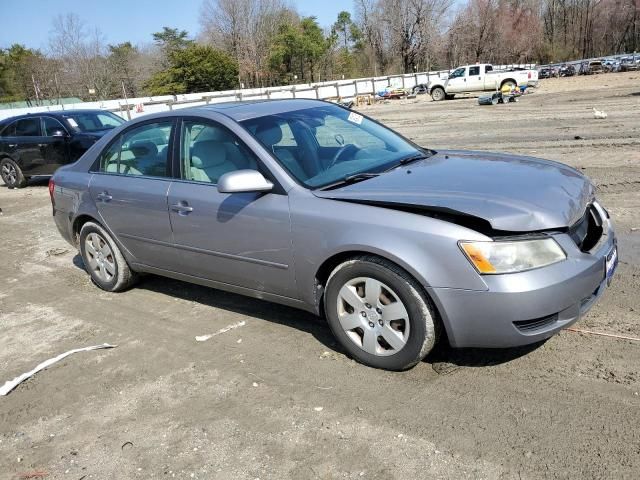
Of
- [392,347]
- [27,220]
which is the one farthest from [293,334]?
[27,220]

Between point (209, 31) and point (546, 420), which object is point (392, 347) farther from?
point (209, 31)

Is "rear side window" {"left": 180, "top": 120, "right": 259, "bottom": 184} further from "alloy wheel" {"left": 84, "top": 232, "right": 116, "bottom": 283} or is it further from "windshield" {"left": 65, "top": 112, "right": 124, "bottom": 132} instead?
"windshield" {"left": 65, "top": 112, "right": 124, "bottom": 132}

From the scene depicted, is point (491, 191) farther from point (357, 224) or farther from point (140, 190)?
point (140, 190)

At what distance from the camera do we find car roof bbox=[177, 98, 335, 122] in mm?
4211

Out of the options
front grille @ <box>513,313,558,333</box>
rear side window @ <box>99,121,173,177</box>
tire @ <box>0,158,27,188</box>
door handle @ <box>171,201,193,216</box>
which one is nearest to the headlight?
front grille @ <box>513,313,558,333</box>

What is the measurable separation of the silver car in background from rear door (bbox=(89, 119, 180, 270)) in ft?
0.05

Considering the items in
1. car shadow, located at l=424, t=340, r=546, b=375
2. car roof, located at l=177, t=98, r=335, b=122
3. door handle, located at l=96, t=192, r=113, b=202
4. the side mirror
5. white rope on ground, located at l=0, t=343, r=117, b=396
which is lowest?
car shadow, located at l=424, t=340, r=546, b=375

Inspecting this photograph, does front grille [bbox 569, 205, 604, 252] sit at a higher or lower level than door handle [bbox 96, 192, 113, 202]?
lower

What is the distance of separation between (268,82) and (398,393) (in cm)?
7634

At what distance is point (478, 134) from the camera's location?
46.5 feet

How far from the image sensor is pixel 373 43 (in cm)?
7894

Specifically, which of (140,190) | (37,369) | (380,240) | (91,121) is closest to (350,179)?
(380,240)

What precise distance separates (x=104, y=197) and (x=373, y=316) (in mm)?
2839

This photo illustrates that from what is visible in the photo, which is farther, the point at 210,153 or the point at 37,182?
the point at 37,182
